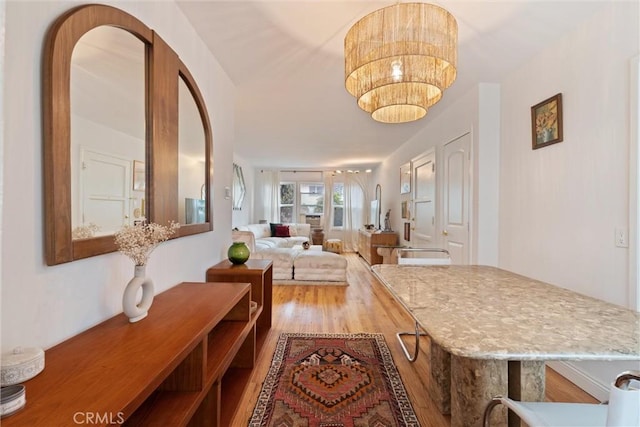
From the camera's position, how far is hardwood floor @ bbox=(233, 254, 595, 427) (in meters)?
1.80

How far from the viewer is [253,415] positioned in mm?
1654

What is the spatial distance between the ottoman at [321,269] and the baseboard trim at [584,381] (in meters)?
2.76

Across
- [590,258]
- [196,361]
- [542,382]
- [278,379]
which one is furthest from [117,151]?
[590,258]

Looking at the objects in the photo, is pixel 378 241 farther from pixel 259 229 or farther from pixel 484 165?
pixel 484 165

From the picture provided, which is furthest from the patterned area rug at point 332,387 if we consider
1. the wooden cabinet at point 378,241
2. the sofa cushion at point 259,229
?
the sofa cushion at point 259,229

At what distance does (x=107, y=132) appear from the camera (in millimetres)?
1225

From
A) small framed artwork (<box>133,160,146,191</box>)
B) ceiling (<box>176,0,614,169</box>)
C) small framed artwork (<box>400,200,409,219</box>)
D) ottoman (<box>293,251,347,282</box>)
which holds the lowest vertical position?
ottoman (<box>293,251,347,282</box>)

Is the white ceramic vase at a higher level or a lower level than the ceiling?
lower

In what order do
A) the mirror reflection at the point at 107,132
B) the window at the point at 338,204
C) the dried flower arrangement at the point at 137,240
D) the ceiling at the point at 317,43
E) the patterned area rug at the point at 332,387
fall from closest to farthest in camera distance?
1. the mirror reflection at the point at 107,132
2. the dried flower arrangement at the point at 137,240
3. the patterned area rug at the point at 332,387
4. the ceiling at the point at 317,43
5. the window at the point at 338,204

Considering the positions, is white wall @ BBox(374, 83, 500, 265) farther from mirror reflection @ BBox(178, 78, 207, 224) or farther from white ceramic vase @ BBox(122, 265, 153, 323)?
white ceramic vase @ BBox(122, 265, 153, 323)

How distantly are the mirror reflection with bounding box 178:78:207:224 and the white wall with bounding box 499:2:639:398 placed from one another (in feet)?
8.54

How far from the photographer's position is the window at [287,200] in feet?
28.4

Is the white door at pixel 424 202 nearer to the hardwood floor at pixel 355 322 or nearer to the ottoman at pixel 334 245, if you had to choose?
the hardwood floor at pixel 355 322

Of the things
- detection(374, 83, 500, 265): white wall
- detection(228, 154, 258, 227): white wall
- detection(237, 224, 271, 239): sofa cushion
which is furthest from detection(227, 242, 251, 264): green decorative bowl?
detection(228, 154, 258, 227): white wall
